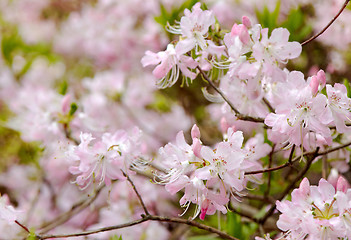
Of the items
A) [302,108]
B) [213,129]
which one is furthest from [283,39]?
[213,129]

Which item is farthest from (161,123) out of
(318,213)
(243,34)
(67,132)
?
(318,213)

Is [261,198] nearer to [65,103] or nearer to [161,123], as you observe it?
[65,103]

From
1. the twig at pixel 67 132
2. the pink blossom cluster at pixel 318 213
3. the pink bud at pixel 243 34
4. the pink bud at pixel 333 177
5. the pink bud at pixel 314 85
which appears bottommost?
the pink bud at pixel 333 177

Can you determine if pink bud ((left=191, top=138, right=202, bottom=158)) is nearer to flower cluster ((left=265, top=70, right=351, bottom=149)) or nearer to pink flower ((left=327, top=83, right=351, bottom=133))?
flower cluster ((left=265, top=70, right=351, bottom=149))

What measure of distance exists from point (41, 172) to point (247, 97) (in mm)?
1475

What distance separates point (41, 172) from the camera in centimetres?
244

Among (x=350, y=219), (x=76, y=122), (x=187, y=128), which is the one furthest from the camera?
(x=187, y=128)

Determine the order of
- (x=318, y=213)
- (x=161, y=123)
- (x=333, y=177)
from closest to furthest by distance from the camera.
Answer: (x=318, y=213)
(x=333, y=177)
(x=161, y=123)

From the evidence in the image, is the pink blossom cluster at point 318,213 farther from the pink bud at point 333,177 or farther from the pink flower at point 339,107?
the pink bud at point 333,177

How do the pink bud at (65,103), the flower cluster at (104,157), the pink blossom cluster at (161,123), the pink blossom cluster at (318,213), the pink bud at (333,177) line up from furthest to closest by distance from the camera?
1. the pink bud at (65,103)
2. the pink bud at (333,177)
3. the flower cluster at (104,157)
4. the pink blossom cluster at (161,123)
5. the pink blossom cluster at (318,213)

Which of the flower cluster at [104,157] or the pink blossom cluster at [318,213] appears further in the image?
the flower cluster at [104,157]

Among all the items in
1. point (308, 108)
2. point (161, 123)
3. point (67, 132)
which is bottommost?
point (161, 123)

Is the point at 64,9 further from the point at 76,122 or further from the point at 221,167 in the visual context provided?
the point at 221,167

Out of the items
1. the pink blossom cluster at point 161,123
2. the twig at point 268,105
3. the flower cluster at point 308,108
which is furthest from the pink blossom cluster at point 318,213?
the twig at point 268,105
